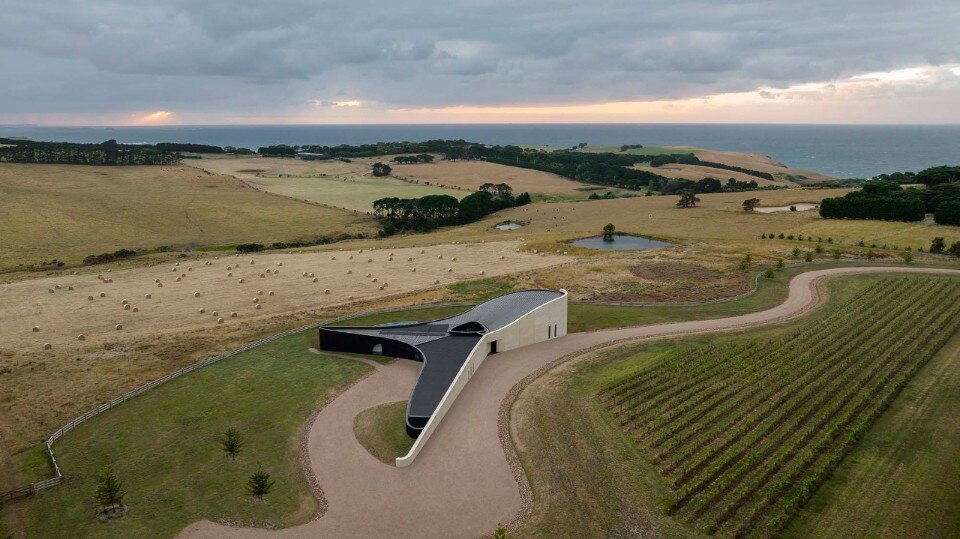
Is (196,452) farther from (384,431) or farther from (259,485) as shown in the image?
(384,431)

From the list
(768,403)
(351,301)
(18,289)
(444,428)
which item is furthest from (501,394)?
(18,289)

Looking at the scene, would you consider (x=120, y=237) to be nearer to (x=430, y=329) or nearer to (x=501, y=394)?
(x=430, y=329)

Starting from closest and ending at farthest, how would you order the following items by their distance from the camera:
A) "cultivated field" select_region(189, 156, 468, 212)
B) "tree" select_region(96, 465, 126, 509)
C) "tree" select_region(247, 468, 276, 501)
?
"tree" select_region(96, 465, 126, 509)
"tree" select_region(247, 468, 276, 501)
"cultivated field" select_region(189, 156, 468, 212)

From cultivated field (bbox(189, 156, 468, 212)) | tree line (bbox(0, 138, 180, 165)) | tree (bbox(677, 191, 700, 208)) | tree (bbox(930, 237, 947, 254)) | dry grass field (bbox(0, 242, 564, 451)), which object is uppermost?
tree line (bbox(0, 138, 180, 165))

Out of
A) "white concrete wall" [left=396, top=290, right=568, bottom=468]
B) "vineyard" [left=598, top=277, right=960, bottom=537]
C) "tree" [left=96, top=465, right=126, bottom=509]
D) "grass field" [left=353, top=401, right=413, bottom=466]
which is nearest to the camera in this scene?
"tree" [left=96, top=465, right=126, bottom=509]

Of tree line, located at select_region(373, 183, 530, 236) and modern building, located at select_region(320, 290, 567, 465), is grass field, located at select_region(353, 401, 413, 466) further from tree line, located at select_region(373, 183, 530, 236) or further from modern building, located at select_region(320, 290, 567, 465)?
tree line, located at select_region(373, 183, 530, 236)

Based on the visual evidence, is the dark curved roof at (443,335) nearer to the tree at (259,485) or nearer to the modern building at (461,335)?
the modern building at (461,335)

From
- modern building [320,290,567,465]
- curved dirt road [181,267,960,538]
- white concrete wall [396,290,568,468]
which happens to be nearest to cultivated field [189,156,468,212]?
modern building [320,290,567,465]

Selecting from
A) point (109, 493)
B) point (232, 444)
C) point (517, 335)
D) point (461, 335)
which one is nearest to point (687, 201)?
point (517, 335)
